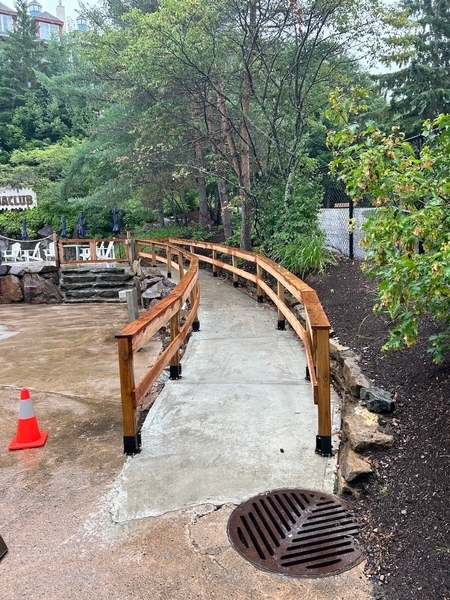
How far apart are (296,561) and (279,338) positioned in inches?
157

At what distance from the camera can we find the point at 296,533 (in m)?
2.53

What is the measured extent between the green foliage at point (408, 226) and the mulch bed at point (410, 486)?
393 mm

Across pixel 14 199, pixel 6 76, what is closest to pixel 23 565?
pixel 14 199

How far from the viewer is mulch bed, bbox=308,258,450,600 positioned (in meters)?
2.08

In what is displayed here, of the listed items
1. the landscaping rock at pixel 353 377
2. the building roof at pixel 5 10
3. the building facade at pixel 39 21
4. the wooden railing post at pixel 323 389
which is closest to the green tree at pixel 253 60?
the landscaping rock at pixel 353 377

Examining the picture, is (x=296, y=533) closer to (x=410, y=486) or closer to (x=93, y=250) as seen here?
(x=410, y=486)

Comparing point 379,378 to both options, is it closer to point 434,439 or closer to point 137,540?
point 434,439

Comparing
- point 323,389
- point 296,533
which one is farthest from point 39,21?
point 296,533

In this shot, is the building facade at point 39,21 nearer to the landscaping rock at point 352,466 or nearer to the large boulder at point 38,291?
the large boulder at point 38,291

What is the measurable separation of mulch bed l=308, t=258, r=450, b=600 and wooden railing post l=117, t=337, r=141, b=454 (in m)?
1.55

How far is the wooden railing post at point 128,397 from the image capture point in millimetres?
3154

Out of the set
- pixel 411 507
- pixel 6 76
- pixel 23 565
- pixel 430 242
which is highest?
pixel 6 76

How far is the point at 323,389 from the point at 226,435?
2.92ft

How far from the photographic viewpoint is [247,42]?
936 centimetres
